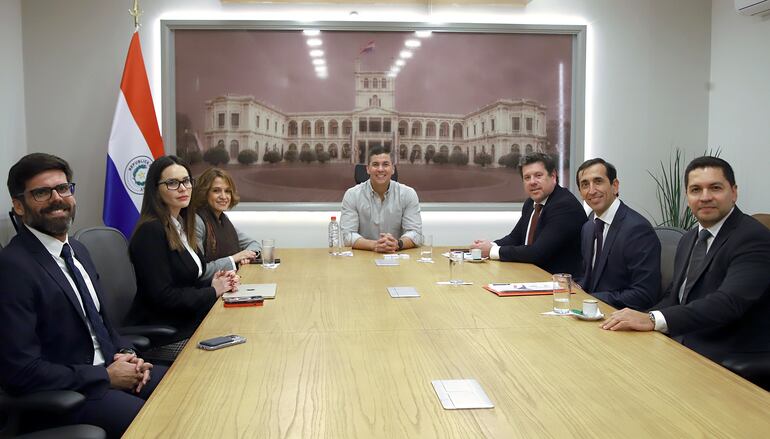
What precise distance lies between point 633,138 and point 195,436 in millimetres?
5285

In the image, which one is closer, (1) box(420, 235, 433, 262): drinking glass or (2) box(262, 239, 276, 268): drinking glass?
(2) box(262, 239, 276, 268): drinking glass

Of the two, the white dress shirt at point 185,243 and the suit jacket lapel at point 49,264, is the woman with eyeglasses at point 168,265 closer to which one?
the white dress shirt at point 185,243

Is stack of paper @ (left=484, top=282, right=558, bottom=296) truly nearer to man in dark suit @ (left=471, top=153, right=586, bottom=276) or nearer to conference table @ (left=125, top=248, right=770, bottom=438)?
conference table @ (left=125, top=248, right=770, bottom=438)

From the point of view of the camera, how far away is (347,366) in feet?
6.10

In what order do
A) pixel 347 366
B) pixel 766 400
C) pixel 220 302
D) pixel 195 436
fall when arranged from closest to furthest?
pixel 195 436 < pixel 766 400 < pixel 347 366 < pixel 220 302

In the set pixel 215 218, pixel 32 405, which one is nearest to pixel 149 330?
pixel 32 405

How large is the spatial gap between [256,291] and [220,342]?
89cm

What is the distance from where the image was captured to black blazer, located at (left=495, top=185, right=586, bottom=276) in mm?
3936

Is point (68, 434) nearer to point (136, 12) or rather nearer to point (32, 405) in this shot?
point (32, 405)

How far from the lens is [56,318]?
2.09m

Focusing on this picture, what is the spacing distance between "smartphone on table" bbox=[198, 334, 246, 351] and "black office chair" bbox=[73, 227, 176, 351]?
0.83 m

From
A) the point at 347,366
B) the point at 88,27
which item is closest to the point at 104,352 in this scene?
the point at 347,366

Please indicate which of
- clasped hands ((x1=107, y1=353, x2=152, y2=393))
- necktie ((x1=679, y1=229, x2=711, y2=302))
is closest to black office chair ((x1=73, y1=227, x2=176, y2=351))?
clasped hands ((x1=107, y1=353, x2=152, y2=393))

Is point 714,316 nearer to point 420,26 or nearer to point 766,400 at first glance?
point 766,400
